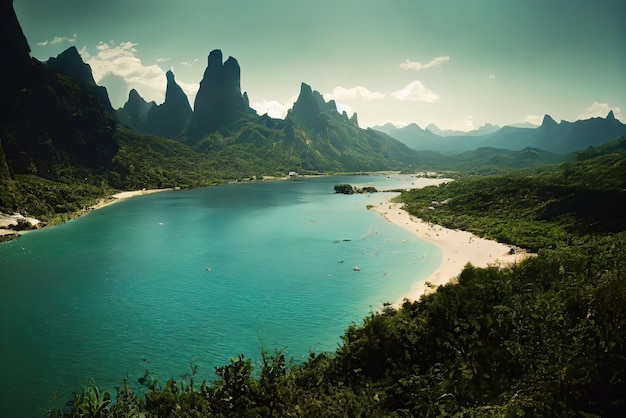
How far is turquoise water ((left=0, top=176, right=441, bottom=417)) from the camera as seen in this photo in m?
32.1

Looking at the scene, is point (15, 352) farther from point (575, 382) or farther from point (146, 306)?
Answer: point (575, 382)

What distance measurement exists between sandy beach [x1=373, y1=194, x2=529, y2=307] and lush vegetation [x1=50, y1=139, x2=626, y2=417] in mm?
16417

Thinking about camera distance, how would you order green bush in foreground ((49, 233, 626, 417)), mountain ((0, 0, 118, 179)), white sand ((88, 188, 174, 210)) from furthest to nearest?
1. mountain ((0, 0, 118, 179))
2. white sand ((88, 188, 174, 210))
3. green bush in foreground ((49, 233, 626, 417))

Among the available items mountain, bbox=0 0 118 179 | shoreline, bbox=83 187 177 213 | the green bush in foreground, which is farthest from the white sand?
the green bush in foreground

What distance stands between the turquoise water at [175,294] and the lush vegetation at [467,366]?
500 centimetres

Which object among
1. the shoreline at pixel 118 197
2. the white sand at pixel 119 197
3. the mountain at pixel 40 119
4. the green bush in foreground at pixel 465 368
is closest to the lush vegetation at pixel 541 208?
the green bush in foreground at pixel 465 368

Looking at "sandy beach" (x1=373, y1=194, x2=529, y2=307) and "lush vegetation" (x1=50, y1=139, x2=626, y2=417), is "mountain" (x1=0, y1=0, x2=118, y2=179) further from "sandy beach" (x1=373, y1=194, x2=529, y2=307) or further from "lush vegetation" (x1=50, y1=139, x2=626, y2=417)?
"lush vegetation" (x1=50, y1=139, x2=626, y2=417)

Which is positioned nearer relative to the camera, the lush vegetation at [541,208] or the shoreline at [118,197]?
the lush vegetation at [541,208]

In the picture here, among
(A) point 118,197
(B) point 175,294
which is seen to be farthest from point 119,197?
(B) point 175,294

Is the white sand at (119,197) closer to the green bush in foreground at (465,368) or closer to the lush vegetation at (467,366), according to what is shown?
the lush vegetation at (467,366)

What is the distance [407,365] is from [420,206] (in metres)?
97.2

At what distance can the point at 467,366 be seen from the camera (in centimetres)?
1959

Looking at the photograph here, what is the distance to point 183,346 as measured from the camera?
3481 cm

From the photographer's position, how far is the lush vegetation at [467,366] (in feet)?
53.8
